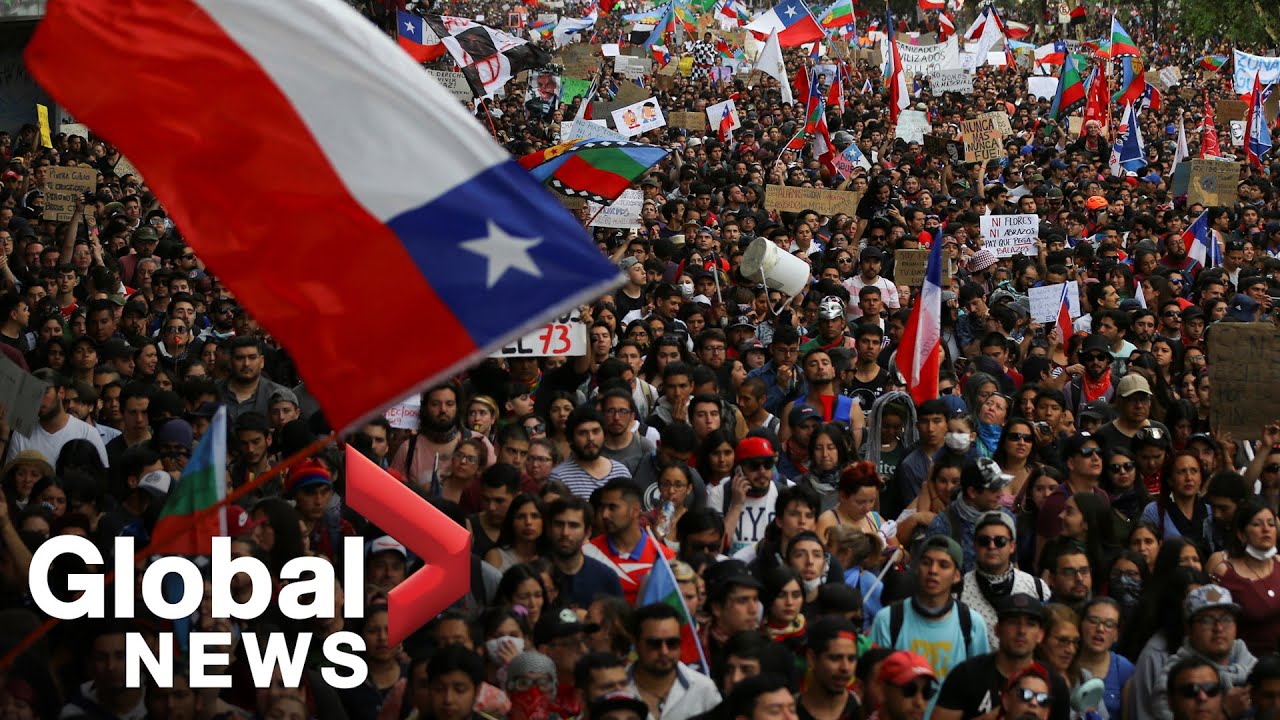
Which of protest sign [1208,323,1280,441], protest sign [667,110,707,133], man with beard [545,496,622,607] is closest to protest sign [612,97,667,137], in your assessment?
protest sign [667,110,707,133]

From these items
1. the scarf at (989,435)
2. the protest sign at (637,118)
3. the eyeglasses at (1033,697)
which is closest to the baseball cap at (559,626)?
the eyeglasses at (1033,697)

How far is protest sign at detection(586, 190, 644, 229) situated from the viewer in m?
14.2

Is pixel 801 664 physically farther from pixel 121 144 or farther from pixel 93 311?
pixel 93 311

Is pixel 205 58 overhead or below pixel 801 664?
overhead

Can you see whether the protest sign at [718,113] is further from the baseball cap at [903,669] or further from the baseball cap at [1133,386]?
the baseball cap at [903,669]

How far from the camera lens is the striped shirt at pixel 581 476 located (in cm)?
786

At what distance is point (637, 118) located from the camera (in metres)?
20.3

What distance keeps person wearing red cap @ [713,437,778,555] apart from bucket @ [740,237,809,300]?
5.56 m

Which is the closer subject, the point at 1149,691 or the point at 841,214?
the point at 1149,691

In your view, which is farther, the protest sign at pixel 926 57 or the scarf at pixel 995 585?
the protest sign at pixel 926 57

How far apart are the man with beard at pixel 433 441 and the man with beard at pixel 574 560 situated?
168 cm

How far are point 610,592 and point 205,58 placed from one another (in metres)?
2.85

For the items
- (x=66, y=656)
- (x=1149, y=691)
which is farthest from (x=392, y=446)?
(x=1149, y=691)

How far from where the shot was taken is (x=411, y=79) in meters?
4.43
